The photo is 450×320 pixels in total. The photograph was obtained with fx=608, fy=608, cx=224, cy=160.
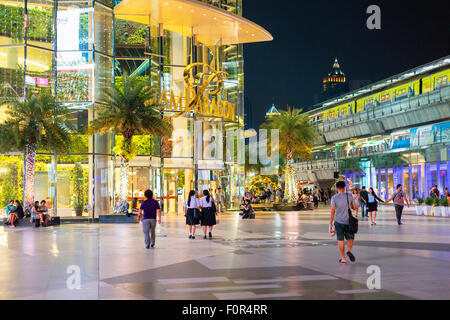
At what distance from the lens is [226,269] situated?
1201cm

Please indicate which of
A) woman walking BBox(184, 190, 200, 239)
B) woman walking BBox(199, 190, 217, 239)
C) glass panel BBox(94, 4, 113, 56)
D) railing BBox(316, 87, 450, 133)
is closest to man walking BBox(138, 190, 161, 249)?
woman walking BBox(184, 190, 200, 239)

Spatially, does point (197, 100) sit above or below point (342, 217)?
above

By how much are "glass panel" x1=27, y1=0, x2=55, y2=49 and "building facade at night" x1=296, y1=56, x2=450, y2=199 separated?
82.5 feet

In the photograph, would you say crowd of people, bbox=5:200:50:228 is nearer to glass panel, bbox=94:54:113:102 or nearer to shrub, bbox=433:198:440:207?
glass panel, bbox=94:54:113:102

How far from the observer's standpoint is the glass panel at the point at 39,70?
3425cm

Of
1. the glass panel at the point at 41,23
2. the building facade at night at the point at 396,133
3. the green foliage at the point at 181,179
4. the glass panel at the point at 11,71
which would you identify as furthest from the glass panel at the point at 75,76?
the building facade at night at the point at 396,133

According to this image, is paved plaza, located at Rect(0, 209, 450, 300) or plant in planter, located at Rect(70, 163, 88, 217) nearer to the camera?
paved plaza, located at Rect(0, 209, 450, 300)

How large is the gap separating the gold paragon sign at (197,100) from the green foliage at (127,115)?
176 inches

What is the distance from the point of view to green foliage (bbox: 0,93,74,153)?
1195 inches

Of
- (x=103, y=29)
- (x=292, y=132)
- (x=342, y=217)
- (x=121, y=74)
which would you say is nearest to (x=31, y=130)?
(x=103, y=29)

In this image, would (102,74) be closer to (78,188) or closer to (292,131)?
(78,188)

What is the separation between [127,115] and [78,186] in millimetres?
6044

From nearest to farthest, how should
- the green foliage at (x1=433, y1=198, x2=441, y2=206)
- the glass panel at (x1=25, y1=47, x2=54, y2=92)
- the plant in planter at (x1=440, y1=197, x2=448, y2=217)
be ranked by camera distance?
the plant in planter at (x1=440, y1=197, x2=448, y2=217) → the glass panel at (x1=25, y1=47, x2=54, y2=92) → the green foliage at (x1=433, y1=198, x2=441, y2=206)

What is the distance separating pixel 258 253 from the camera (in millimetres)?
15094
